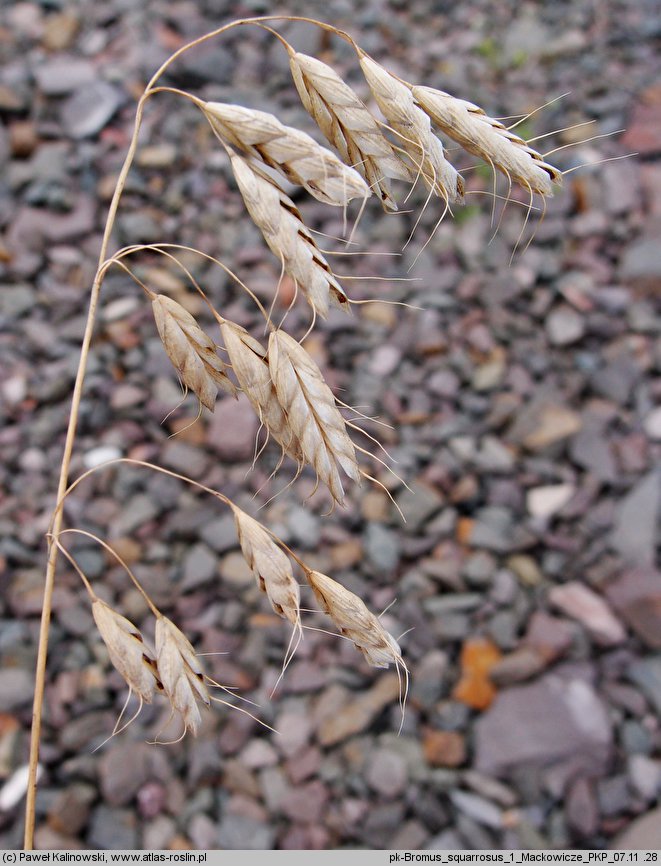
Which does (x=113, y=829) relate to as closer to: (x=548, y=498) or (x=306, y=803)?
(x=306, y=803)

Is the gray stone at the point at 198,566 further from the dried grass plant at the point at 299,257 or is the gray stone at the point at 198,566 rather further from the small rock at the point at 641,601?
the dried grass plant at the point at 299,257

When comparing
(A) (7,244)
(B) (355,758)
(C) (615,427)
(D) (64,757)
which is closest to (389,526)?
(B) (355,758)

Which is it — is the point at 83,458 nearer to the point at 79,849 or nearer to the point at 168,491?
the point at 168,491

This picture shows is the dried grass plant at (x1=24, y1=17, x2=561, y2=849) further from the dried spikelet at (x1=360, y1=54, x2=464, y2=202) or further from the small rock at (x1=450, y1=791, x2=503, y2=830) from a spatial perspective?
the small rock at (x1=450, y1=791, x2=503, y2=830)

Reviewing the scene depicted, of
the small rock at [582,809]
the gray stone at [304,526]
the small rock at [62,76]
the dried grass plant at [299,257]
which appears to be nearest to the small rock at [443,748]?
the small rock at [582,809]

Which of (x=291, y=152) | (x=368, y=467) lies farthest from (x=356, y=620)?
(x=368, y=467)
